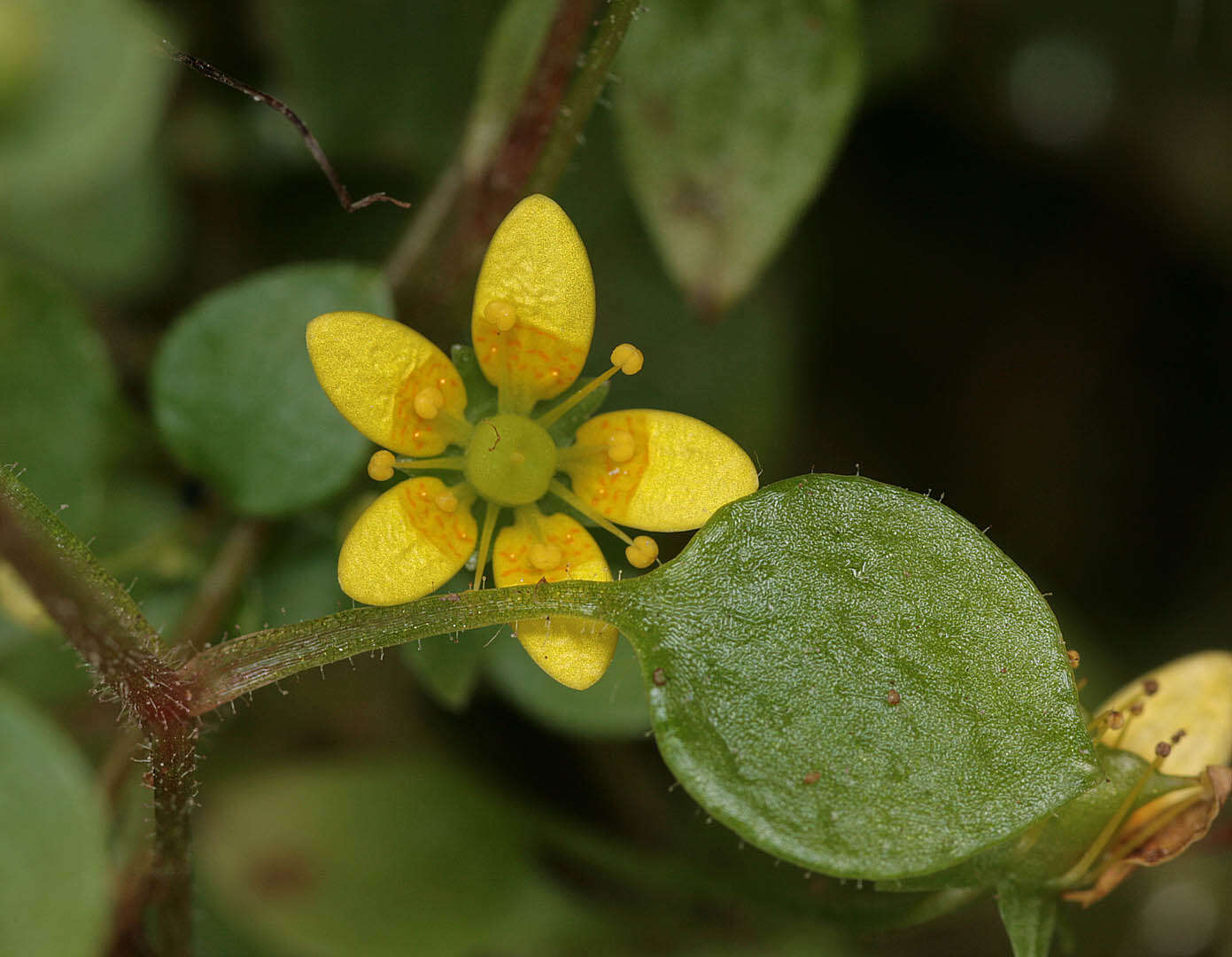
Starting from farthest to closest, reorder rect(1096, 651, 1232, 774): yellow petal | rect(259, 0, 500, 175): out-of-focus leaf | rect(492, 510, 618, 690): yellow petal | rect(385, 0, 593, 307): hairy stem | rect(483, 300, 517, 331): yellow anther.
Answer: rect(259, 0, 500, 175): out-of-focus leaf → rect(385, 0, 593, 307): hairy stem → rect(1096, 651, 1232, 774): yellow petal → rect(483, 300, 517, 331): yellow anther → rect(492, 510, 618, 690): yellow petal

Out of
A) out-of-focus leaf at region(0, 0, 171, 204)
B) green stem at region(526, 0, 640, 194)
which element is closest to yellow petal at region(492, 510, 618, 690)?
green stem at region(526, 0, 640, 194)

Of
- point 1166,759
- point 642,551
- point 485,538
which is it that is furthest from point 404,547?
point 1166,759

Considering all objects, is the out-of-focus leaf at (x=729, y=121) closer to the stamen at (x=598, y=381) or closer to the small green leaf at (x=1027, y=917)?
the stamen at (x=598, y=381)

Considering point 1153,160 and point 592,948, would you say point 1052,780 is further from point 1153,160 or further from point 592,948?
point 1153,160

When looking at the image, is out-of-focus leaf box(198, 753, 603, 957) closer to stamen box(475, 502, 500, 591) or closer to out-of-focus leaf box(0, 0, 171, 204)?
stamen box(475, 502, 500, 591)

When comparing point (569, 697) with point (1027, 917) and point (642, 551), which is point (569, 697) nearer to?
point (642, 551)

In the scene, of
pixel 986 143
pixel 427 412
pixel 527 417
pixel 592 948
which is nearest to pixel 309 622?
pixel 427 412
